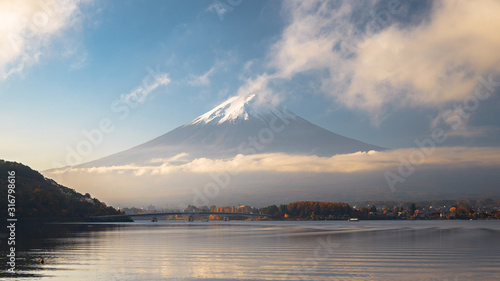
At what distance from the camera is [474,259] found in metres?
32.5

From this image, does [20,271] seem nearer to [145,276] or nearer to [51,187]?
[145,276]

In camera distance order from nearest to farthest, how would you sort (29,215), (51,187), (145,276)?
(145,276), (29,215), (51,187)

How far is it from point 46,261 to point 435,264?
989 inches

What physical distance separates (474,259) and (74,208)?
157021mm

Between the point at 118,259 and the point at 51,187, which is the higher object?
the point at 51,187

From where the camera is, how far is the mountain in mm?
128750

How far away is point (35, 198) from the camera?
137 meters

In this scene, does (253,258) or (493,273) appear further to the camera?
(253,258)

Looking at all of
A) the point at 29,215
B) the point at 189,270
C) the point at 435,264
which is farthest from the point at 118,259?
the point at 29,215

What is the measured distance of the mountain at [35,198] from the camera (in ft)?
422

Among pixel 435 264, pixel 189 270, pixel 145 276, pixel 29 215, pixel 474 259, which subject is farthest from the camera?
pixel 29 215

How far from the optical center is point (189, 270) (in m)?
27.5

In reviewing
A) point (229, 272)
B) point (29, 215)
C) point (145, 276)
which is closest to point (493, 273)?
point (229, 272)

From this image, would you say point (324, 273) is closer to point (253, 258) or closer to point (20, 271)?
point (253, 258)
